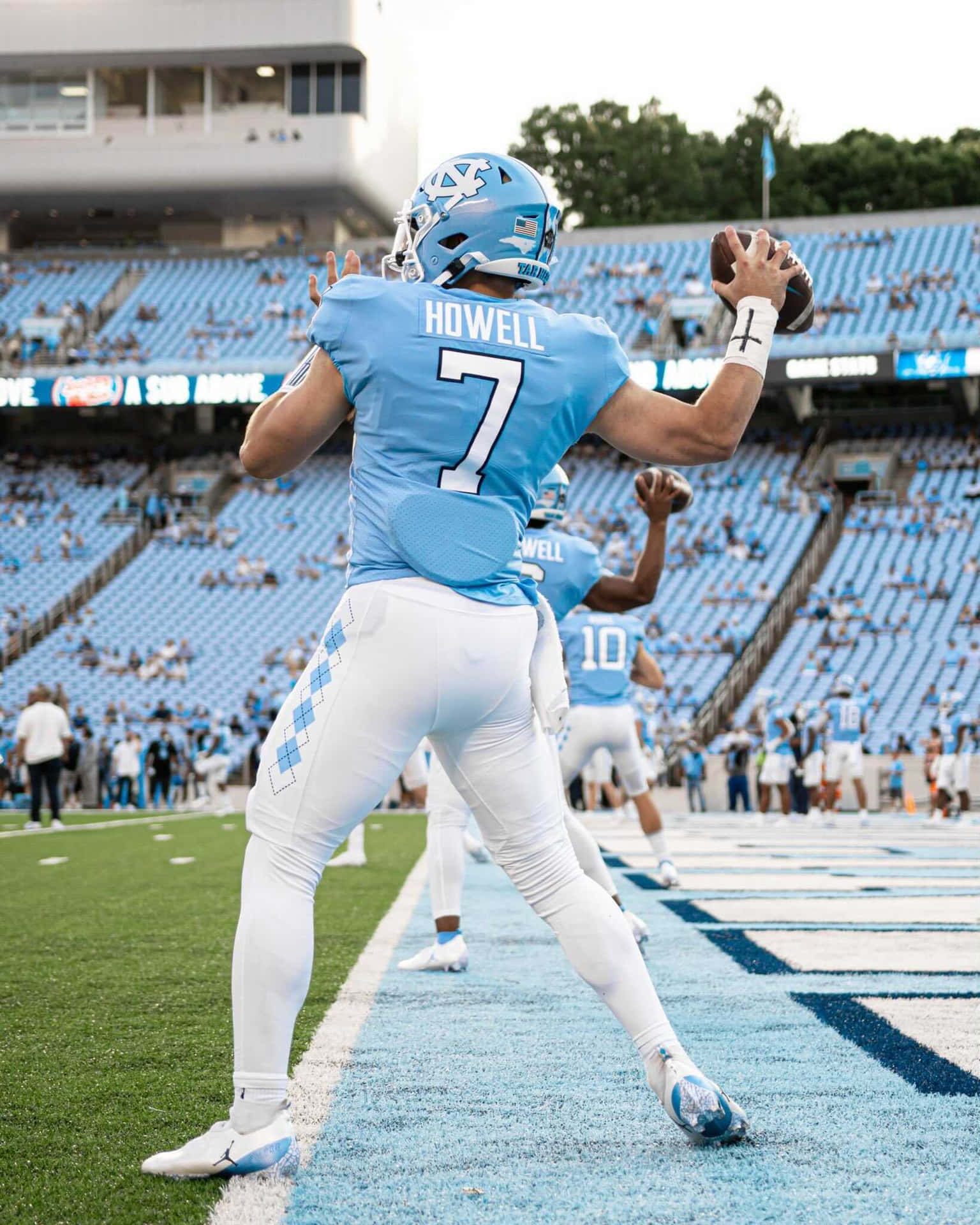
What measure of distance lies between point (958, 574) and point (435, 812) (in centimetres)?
2470

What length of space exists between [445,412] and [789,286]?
934mm

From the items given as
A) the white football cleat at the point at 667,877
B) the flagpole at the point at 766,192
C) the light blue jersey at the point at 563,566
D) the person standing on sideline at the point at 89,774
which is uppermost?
the flagpole at the point at 766,192

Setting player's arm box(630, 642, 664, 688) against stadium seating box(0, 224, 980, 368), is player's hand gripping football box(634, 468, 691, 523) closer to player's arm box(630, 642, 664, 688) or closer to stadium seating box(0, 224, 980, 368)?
player's arm box(630, 642, 664, 688)

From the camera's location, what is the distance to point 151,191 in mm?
41250

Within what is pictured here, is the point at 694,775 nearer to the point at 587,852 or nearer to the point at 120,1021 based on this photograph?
the point at 587,852

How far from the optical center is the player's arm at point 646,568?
3975 mm

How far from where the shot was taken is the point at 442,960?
5.28 metres

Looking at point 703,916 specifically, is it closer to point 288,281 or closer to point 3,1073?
point 3,1073

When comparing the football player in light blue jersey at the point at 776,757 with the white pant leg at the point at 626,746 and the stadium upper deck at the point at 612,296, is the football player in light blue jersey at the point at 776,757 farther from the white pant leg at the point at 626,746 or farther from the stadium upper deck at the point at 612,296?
the stadium upper deck at the point at 612,296

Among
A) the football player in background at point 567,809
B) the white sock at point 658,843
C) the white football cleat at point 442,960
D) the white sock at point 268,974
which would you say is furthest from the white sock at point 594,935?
the white sock at point 658,843

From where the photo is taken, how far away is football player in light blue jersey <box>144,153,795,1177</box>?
110 inches

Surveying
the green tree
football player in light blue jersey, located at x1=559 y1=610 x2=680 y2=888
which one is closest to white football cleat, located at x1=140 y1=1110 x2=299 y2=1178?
football player in light blue jersey, located at x1=559 y1=610 x2=680 y2=888

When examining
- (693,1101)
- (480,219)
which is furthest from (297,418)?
(693,1101)

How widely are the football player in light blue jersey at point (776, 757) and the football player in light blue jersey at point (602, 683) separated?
32.7ft
